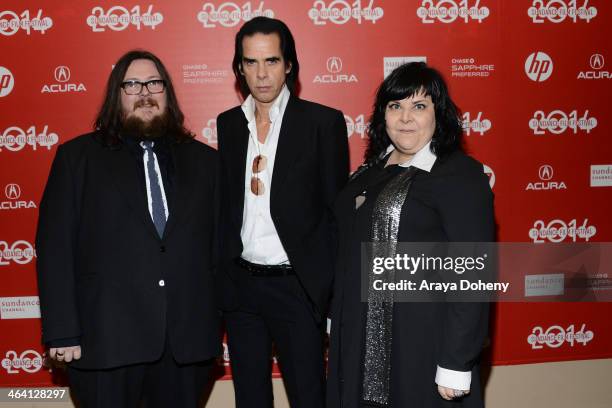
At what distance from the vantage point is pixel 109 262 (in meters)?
2.24

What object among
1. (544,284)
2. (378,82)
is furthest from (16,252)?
(544,284)

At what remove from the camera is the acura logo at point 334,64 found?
366 centimetres

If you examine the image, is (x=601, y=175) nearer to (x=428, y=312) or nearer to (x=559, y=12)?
(x=559, y=12)

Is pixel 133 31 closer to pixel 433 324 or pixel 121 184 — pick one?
pixel 121 184

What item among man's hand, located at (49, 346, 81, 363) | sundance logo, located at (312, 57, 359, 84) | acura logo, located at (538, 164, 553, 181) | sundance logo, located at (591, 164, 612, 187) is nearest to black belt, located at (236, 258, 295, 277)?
man's hand, located at (49, 346, 81, 363)

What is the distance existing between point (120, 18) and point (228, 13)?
2.15 feet

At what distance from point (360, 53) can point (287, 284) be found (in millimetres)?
1795

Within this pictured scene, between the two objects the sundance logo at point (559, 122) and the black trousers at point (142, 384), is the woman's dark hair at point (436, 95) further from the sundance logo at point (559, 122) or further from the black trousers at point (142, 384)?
the sundance logo at point (559, 122)

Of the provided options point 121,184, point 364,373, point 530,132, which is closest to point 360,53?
point 530,132

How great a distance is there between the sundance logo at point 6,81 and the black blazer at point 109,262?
1.58 m

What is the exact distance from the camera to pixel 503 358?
391 cm

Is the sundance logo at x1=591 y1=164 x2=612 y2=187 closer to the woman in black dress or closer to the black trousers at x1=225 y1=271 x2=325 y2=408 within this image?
the woman in black dress

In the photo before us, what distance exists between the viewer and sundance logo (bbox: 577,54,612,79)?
3.80 meters

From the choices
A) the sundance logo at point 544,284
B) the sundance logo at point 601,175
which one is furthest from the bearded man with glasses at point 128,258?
the sundance logo at point 601,175
